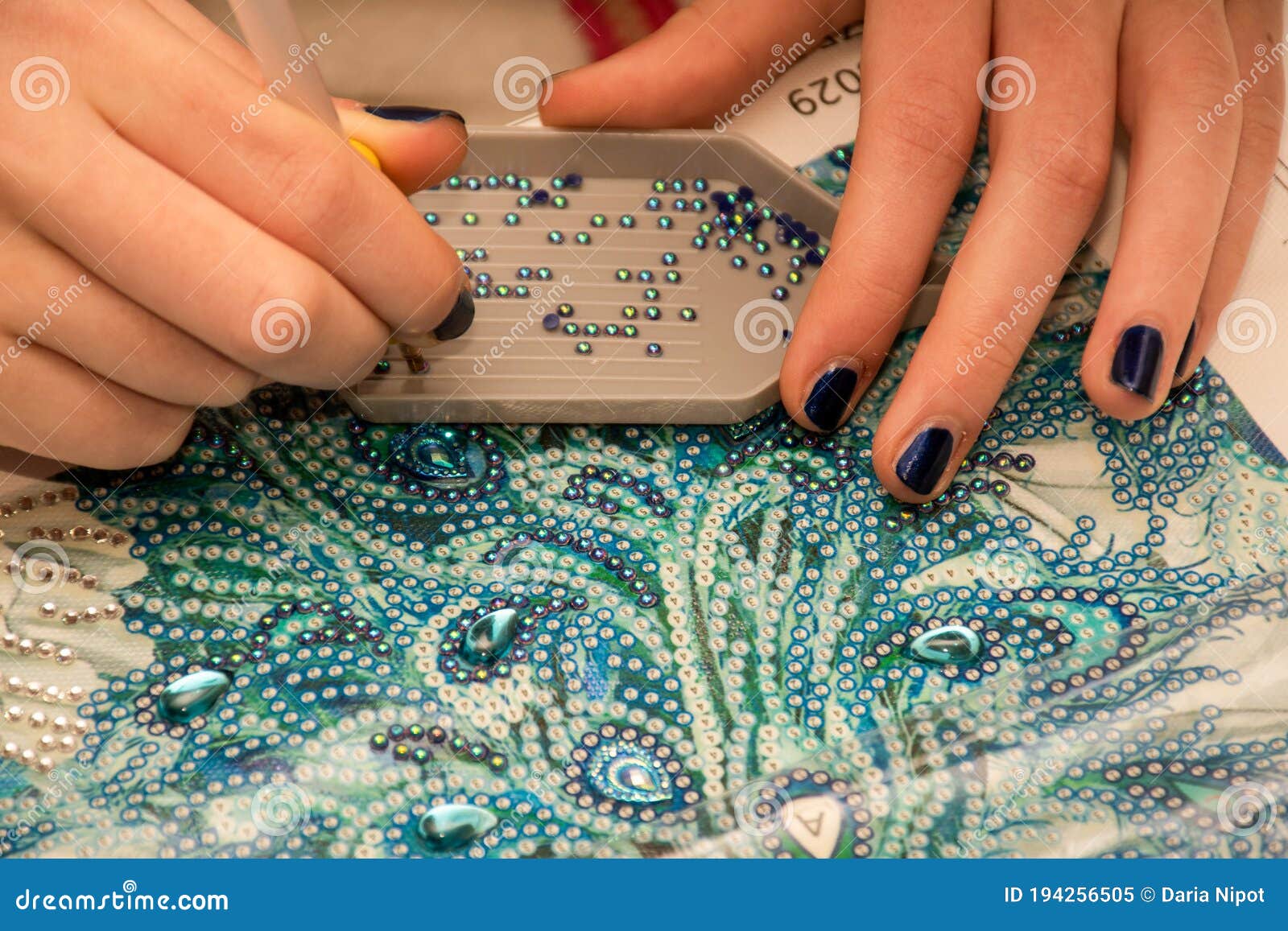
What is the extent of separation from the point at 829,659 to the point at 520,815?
15 cm

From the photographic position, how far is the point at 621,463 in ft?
1.69

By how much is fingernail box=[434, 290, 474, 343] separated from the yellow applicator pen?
8 centimetres

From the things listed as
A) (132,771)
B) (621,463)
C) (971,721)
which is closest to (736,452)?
(621,463)

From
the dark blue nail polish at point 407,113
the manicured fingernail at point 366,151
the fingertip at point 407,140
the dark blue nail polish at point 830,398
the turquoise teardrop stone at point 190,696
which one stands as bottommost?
the turquoise teardrop stone at point 190,696

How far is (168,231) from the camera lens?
393 millimetres

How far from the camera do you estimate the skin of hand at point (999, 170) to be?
1.65 ft

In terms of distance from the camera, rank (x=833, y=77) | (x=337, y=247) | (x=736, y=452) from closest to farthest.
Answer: (x=337, y=247) → (x=736, y=452) → (x=833, y=77)

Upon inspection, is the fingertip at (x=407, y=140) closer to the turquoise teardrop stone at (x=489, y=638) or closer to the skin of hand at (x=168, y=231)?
the skin of hand at (x=168, y=231)

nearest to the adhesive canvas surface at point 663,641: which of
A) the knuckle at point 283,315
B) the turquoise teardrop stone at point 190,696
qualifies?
the turquoise teardrop stone at point 190,696

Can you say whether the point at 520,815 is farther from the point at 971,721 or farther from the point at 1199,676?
the point at 1199,676

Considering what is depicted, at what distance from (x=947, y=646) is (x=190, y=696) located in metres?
0.33

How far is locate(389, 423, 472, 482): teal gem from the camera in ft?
1.66

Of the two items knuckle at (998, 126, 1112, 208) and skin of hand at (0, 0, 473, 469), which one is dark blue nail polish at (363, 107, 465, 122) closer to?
skin of hand at (0, 0, 473, 469)

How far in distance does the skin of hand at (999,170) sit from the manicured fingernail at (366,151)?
0.14 meters
